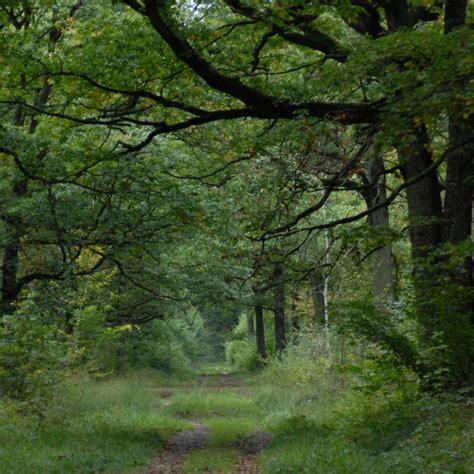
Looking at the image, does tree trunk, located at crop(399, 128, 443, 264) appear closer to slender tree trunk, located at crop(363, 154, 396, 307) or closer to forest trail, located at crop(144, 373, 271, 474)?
slender tree trunk, located at crop(363, 154, 396, 307)

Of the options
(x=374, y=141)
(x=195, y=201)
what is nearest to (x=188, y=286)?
(x=195, y=201)

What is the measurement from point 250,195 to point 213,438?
5.82m

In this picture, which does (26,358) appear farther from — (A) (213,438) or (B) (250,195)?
(B) (250,195)

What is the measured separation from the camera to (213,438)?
15.3 m

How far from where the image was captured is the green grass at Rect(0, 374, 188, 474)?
10555mm

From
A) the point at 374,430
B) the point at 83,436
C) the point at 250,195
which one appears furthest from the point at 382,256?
the point at 83,436

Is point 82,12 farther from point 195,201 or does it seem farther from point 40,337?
point 40,337

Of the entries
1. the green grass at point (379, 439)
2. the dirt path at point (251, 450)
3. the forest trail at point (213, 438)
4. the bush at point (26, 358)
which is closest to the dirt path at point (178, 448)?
the forest trail at point (213, 438)

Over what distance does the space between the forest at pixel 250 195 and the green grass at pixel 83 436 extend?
0.23ft

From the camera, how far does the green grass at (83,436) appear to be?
10.6 meters

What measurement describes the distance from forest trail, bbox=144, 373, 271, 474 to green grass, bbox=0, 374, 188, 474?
0.39m

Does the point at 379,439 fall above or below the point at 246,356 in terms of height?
above

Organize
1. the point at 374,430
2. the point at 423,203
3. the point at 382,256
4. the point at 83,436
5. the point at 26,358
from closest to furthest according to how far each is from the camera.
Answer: the point at 374,430
the point at 423,203
the point at 83,436
the point at 26,358
the point at 382,256

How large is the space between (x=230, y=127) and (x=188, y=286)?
387 inches
